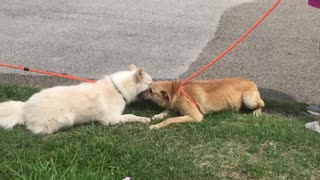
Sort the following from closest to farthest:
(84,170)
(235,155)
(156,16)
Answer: (84,170) → (235,155) → (156,16)

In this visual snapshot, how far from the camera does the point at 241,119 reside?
5.18 meters

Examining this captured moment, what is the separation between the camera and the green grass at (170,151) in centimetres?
394

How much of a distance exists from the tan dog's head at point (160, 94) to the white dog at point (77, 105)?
9 centimetres

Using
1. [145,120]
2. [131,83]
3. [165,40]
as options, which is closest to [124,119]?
[145,120]

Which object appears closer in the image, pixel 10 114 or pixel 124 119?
pixel 10 114

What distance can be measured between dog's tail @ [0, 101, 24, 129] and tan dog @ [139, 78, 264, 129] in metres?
1.30

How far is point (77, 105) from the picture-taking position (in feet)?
15.6

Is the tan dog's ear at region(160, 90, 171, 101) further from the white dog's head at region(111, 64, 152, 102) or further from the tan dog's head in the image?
the white dog's head at region(111, 64, 152, 102)

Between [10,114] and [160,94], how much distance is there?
1.58m

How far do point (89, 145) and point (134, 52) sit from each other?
341 cm

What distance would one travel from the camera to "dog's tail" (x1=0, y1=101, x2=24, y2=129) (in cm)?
470

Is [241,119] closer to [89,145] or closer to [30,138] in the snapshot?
[89,145]

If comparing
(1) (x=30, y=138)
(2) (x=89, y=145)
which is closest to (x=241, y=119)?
A: (2) (x=89, y=145)

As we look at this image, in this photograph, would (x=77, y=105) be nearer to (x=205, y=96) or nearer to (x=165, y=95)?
(x=165, y=95)
